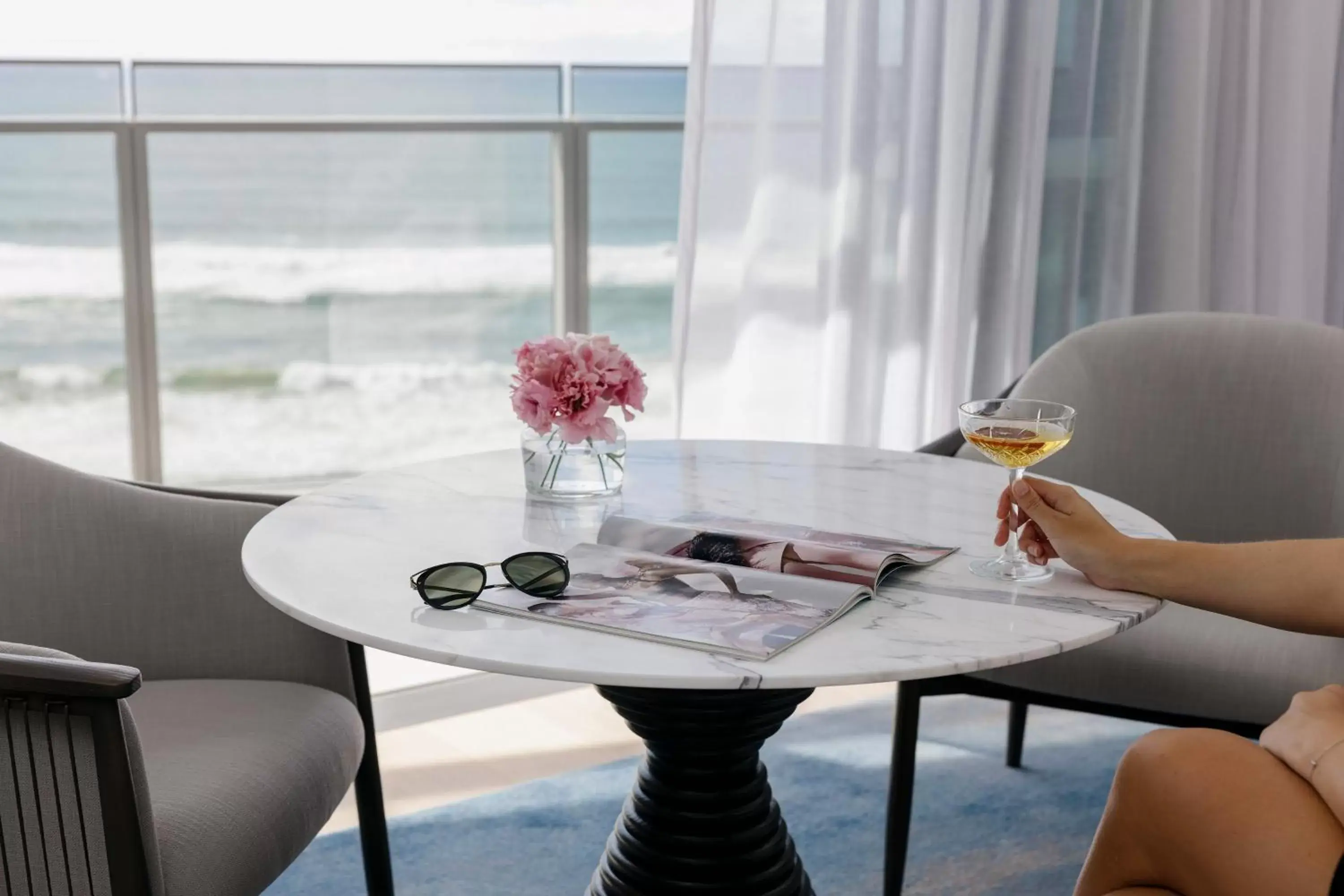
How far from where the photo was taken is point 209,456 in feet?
11.3

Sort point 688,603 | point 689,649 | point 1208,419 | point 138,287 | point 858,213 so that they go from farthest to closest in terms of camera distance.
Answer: point 138,287
point 858,213
point 1208,419
point 688,603
point 689,649

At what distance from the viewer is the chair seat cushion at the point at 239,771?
1313 millimetres

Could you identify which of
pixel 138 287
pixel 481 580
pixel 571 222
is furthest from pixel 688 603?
pixel 138 287

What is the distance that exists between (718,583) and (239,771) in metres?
0.55

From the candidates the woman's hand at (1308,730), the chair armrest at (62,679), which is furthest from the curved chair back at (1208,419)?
the chair armrest at (62,679)

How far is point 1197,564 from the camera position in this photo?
1376mm

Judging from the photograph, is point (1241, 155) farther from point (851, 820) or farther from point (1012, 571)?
point (1012, 571)

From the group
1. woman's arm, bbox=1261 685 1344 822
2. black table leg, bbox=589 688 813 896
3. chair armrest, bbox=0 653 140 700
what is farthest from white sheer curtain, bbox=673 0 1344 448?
chair armrest, bbox=0 653 140 700

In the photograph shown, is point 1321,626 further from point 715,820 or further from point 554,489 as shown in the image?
point 554,489

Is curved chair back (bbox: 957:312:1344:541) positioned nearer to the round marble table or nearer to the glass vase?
the round marble table

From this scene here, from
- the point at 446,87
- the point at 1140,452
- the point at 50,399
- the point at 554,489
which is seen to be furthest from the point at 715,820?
the point at 50,399

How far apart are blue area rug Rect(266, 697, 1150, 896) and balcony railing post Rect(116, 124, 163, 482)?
1.34m

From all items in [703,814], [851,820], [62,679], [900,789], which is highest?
[62,679]

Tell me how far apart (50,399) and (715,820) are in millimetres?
2448
